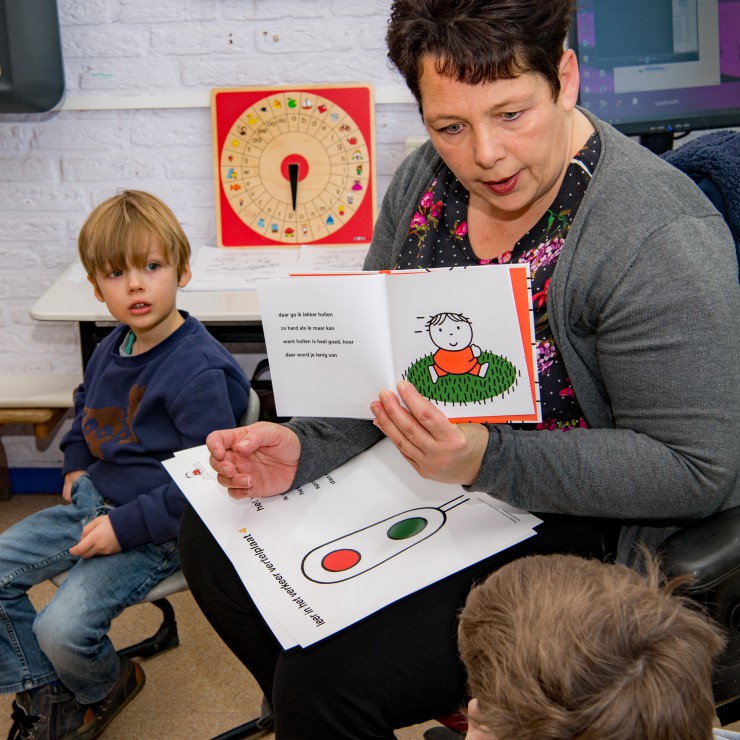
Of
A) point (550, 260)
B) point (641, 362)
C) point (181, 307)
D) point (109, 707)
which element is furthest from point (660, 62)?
point (109, 707)

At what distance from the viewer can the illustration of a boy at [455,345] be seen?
1.01m

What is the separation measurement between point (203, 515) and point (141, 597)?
0.37 metres

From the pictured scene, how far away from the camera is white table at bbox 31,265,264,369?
76.6 inches

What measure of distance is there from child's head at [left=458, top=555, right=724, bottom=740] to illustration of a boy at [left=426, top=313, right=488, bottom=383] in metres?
0.35

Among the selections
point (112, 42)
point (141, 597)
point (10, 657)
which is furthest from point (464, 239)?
point (112, 42)

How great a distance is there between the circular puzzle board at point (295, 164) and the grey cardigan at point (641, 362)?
1329 mm

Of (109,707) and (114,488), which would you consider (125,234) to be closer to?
(114,488)

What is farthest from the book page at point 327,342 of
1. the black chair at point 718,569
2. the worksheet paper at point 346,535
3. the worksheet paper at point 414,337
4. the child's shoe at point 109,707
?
the child's shoe at point 109,707

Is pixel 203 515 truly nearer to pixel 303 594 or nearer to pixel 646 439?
pixel 303 594

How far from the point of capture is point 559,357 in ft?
3.68

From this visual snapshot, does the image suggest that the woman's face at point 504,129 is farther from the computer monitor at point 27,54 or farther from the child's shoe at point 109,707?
the computer monitor at point 27,54

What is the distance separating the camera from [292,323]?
1082 mm

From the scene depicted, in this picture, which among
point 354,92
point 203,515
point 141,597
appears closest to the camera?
point 203,515

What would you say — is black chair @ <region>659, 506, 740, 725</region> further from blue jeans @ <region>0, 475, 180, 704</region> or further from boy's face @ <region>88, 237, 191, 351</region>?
boy's face @ <region>88, 237, 191, 351</region>
